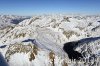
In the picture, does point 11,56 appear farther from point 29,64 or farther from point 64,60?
point 64,60

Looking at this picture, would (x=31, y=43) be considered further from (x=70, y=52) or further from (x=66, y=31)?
(x=66, y=31)

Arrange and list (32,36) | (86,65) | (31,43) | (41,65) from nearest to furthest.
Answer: (86,65), (41,65), (31,43), (32,36)

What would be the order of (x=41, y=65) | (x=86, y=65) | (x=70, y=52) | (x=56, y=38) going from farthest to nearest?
(x=56, y=38) → (x=70, y=52) → (x=41, y=65) → (x=86, y=65)

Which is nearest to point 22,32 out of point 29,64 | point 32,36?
point 32,36

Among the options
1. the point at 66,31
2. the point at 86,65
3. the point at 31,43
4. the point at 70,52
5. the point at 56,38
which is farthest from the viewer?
the point at 66,31

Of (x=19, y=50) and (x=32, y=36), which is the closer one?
(x=19, y=50)

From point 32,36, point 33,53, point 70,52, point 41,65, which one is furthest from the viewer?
point 32,36

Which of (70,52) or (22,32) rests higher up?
(22,32)

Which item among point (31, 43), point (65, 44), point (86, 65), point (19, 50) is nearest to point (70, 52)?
point (65, 44)

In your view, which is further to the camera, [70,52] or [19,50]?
[70,52]
